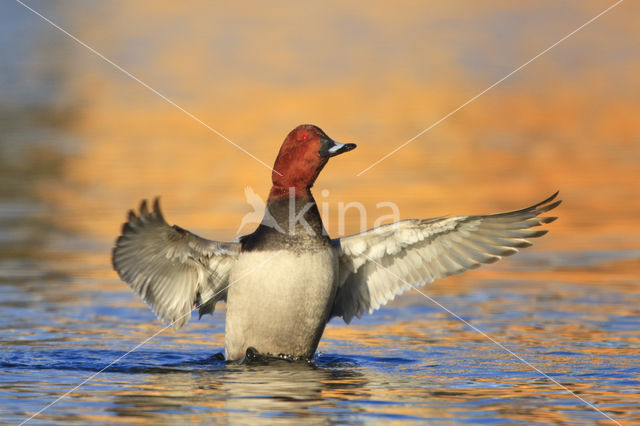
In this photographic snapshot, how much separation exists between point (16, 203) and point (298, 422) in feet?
36.1

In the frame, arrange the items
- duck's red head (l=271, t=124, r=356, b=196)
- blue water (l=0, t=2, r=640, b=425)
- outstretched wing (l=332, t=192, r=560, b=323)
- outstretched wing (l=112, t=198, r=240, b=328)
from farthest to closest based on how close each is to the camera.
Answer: outstretched wing (l=332, t=192, r=560, b=323)
duck's red head (l=271, t=124, r=356, b=196)
outstretched wing (l=112, t=198, r=240, b=328)
blue water (l=0, t=2, r=640, b=425)

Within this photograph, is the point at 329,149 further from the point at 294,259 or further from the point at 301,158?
the point at 294,259

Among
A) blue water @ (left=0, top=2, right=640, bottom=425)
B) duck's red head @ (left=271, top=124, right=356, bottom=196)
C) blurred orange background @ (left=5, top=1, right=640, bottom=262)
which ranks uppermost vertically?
blurred orange background @ (left=5, top=1, right=640, bottom=262)

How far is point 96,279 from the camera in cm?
1181

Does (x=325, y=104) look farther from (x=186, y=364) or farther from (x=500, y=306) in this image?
(x=186, y=364)

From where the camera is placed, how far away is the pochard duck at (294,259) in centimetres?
816

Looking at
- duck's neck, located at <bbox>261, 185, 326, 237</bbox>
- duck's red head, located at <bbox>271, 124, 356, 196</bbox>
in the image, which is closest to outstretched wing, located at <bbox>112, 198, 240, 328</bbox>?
duck's neck, located at <bbox>261, 185, 326, 237</bbox>

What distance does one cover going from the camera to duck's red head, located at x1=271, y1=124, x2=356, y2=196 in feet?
27.6

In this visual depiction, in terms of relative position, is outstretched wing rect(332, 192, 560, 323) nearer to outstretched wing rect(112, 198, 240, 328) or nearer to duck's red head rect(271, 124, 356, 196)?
duck's red head rect(271, 124, 356, 196)

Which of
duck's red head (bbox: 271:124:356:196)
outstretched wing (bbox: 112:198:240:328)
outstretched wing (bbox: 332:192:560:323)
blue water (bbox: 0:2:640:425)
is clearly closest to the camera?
blue water (bbox: 0:2:640:425)

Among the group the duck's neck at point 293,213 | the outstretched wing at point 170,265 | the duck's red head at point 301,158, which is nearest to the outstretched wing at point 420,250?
the duck's neck at point 293,213

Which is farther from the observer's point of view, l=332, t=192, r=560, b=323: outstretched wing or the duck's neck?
l=332, t=192, r=560, b=323: outstretched wing

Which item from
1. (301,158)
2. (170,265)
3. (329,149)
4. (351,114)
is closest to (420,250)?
(329,149)

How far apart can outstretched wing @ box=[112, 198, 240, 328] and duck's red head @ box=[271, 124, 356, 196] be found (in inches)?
25.6
